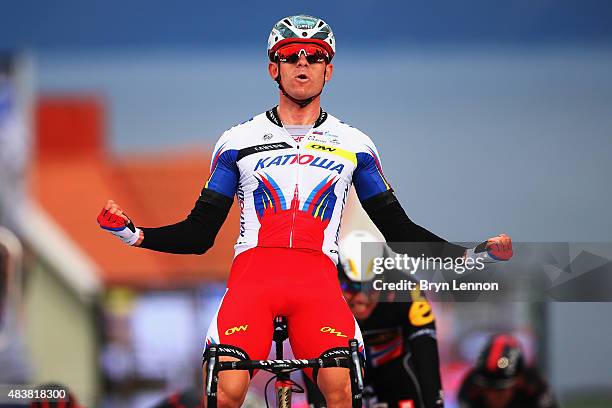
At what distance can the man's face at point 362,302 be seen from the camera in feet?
27.1

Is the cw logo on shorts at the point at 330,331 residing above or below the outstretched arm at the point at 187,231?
below

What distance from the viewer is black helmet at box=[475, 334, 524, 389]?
10914 millimetres

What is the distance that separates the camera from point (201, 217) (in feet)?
20.9

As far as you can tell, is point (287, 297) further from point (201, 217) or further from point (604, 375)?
point (604, 375)

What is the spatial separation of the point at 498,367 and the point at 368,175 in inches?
193

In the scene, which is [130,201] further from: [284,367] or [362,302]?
[284,367]

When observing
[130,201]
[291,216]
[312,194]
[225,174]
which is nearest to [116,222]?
[225,174]

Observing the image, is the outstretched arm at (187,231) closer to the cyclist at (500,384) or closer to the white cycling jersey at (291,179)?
the white cycling jersey at (291,179)

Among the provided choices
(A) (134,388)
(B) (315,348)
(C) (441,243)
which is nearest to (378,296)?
(C) (441,243)

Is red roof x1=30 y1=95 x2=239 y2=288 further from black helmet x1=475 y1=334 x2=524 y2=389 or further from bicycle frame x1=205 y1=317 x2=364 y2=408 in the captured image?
bicycle frame x1=205 y1=317 x2=364 y2=408

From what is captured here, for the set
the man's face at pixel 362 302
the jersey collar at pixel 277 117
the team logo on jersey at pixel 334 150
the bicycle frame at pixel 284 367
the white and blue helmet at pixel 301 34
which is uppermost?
the white and blue helmet at pixel 301 34

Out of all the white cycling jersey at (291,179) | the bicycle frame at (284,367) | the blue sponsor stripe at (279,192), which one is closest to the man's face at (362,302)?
the white cycling jersey at (291,179)

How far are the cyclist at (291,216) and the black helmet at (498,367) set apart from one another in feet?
14.9

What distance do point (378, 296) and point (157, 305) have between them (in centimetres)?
1324
